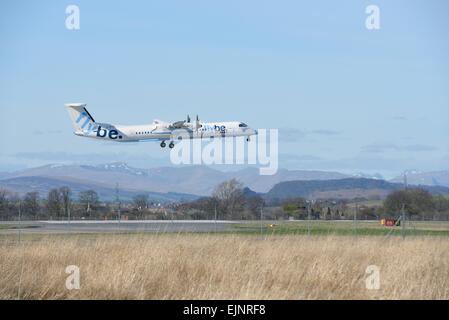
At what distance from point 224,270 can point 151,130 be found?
4398 centimetres

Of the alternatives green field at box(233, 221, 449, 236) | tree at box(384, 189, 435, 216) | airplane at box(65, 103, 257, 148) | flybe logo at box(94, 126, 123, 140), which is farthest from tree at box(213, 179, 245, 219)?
flybe logo at box(94, 126, 123, 140)

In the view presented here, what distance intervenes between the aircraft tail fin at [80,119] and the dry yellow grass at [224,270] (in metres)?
37.2

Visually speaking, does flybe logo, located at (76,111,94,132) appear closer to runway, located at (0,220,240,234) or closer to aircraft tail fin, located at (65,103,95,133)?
aircraft tail fin, located at (65,103,95,133)

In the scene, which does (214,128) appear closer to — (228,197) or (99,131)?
(99,131)

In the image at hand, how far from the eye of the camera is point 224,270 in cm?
2116

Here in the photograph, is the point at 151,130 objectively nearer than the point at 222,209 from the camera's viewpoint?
Yes

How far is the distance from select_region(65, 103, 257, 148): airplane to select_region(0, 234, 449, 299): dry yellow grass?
3368cm

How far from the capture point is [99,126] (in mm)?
62094

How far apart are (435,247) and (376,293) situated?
9.31 m

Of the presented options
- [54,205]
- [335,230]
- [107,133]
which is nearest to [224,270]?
[335,230]

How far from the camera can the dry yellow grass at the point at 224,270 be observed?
1877 cm

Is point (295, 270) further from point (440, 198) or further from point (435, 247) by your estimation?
point (440, 198)

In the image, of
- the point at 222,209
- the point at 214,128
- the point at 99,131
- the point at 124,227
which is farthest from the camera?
the point at 222,209
